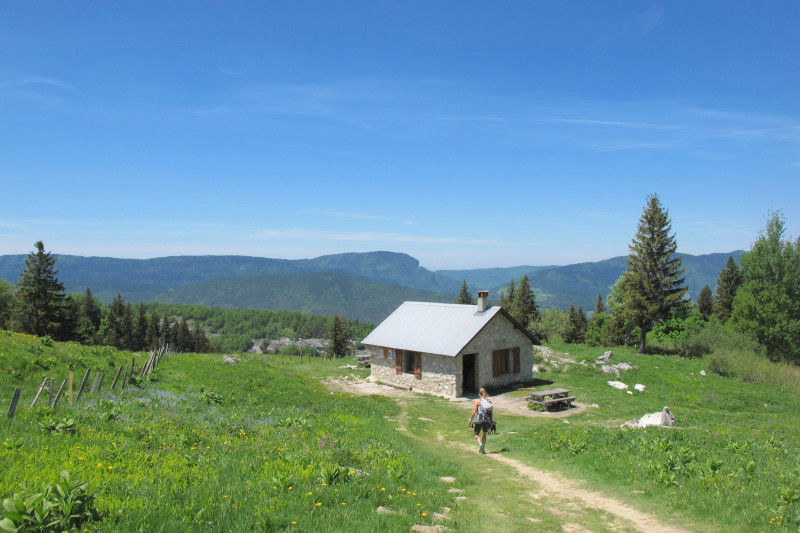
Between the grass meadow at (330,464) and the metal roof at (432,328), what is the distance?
999cm

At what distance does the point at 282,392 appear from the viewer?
25703 millimetres

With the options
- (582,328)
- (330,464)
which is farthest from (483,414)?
(582,328)

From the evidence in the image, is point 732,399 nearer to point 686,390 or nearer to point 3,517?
point 686,390

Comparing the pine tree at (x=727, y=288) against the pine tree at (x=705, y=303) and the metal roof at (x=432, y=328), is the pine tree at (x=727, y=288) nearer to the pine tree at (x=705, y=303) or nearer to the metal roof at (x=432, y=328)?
the pine tree at (x=705, y=303)

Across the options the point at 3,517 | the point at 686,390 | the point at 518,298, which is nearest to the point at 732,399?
the point at 686,390

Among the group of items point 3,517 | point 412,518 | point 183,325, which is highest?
point 3,517

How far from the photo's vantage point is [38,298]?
2452 inches

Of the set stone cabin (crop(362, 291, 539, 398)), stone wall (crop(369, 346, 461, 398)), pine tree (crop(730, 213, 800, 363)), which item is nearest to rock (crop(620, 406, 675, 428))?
stone cabin (crop(362, 291, 539, 398))

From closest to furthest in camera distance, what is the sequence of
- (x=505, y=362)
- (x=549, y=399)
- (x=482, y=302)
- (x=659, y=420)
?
(x=659, y=420)
(x=549, y=399)
(x=482, y=302)
(x=505, y=362)

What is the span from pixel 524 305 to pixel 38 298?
77462 millimetres

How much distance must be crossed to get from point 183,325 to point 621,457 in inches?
4937

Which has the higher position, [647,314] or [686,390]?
[647,314]

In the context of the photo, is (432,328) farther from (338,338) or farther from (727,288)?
(727,288)

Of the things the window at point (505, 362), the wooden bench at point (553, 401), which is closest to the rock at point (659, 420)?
the wooden bench at point (553, 401)
